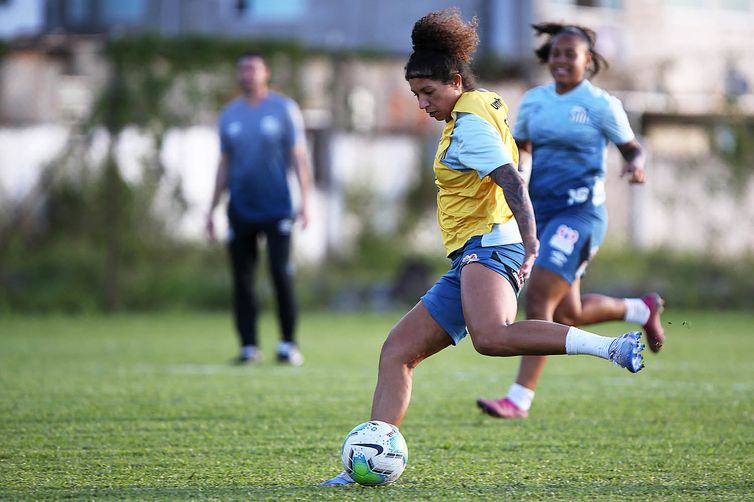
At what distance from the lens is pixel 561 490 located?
4.91m

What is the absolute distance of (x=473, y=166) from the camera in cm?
506

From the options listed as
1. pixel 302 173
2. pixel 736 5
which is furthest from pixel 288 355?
pixel 736 5

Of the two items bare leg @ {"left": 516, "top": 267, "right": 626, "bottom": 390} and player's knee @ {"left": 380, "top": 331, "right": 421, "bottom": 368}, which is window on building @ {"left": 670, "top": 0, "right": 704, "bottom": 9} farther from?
player's knee @ {"left": 380, "top": 331, "right": 421, "bottom": 368}

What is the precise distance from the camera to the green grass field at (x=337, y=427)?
5.04m

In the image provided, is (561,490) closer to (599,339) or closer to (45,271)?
(599,339)

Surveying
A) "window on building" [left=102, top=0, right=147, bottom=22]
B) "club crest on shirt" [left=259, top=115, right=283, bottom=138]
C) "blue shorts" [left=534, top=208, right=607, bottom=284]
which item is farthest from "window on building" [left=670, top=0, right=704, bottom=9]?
"blue shorts" [left=534, top=208, right=607, bottom=284]

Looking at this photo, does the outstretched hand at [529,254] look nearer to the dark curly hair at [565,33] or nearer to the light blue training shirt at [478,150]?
the light blue training shirt at [478,150]

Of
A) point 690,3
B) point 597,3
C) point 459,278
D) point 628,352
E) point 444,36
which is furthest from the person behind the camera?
point 690,3

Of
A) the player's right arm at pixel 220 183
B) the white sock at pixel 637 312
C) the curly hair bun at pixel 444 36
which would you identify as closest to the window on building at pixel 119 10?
the player's right arm at pixel 220 183

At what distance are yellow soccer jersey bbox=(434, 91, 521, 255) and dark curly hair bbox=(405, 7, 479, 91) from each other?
163 millimetres

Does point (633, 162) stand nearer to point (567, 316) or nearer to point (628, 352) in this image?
point (567, 316)

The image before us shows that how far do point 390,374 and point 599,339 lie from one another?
3.03 ft

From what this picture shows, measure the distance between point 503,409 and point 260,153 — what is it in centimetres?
391

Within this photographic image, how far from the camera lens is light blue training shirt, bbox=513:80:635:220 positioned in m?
7.07
